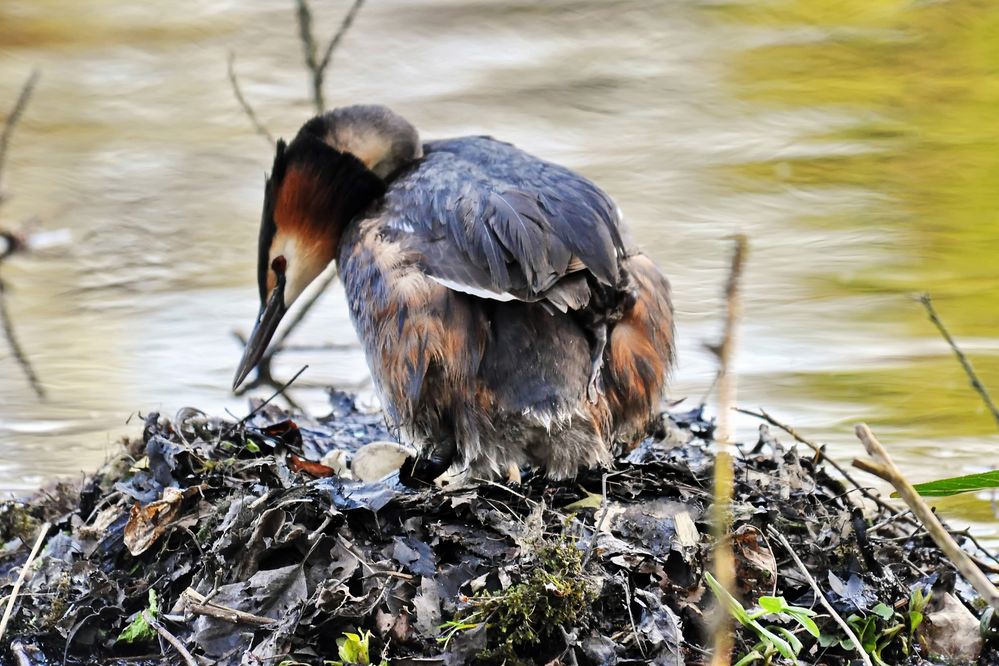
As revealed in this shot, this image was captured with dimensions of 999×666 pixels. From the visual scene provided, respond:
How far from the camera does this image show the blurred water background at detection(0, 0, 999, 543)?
6051mm

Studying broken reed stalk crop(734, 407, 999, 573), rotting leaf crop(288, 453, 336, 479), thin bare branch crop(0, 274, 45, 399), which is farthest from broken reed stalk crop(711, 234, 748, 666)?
thin bare branch crop(0, 274, 45, 399)

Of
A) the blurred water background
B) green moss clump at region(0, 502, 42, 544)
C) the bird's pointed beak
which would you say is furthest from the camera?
the blurred water background

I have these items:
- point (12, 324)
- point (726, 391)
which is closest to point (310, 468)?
point (726, 391)

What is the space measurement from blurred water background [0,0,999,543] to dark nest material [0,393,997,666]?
206cm

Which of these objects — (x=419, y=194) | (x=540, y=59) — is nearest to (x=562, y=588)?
(x=419, y=194)

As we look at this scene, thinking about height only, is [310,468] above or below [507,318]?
below

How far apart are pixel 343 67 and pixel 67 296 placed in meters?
2.54

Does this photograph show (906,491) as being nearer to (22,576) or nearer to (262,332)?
(22,576)

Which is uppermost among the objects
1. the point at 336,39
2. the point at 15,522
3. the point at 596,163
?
the point at 336,39

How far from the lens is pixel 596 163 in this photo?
7535 mm

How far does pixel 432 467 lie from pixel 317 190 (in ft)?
3.62

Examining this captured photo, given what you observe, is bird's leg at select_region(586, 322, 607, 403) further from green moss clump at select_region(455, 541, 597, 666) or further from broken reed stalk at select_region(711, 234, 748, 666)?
broken reed stalk at select_region(711, 234, 748, 666)

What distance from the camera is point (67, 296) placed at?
6.99 metres

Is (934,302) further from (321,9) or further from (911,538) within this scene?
(321,9)
